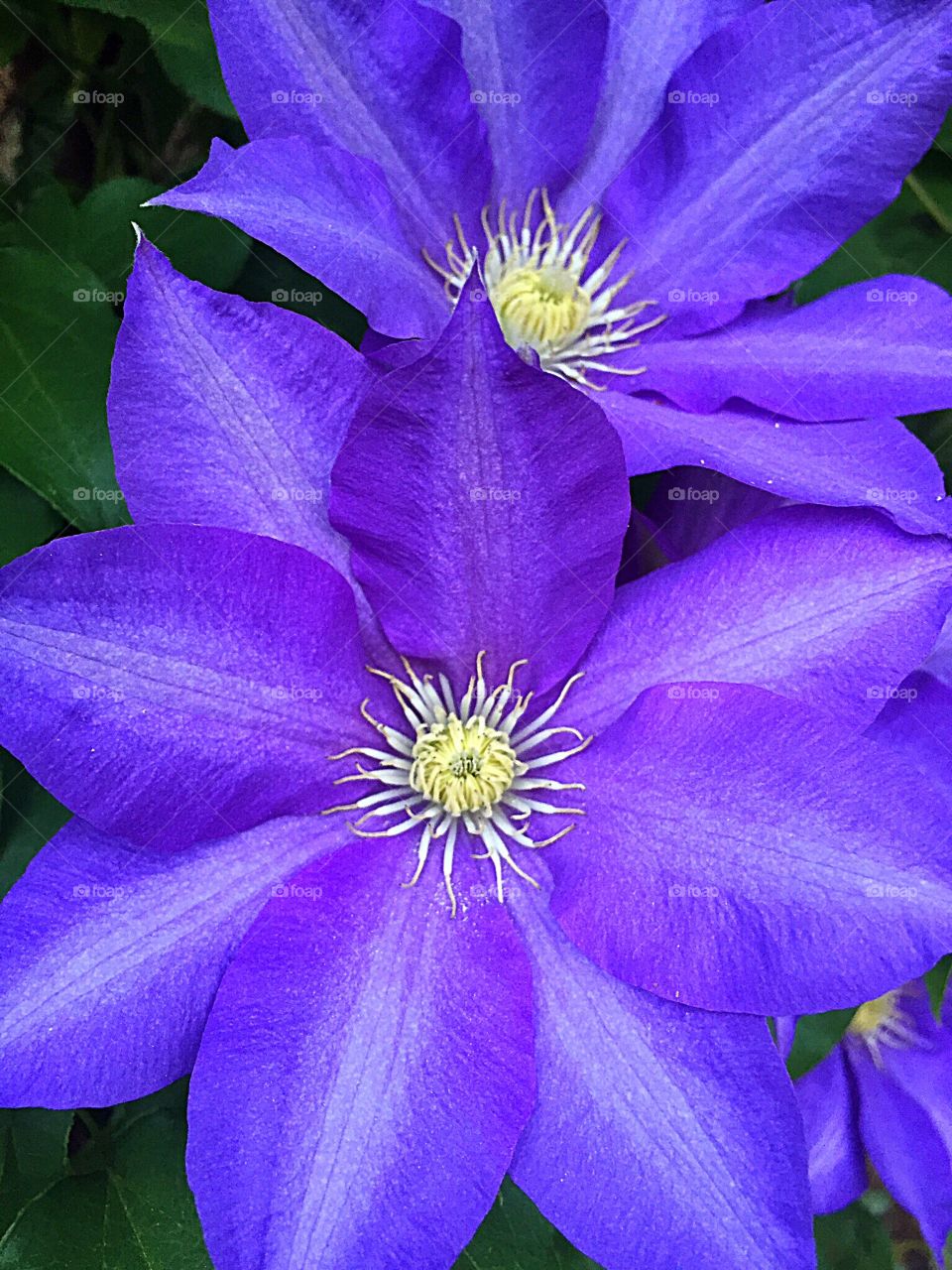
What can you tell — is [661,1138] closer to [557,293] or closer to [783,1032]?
[783,1032]

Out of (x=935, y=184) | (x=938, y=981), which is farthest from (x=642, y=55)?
(x=938, y=981)

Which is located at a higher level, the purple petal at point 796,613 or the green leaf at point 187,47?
the green leaf at point 187,47

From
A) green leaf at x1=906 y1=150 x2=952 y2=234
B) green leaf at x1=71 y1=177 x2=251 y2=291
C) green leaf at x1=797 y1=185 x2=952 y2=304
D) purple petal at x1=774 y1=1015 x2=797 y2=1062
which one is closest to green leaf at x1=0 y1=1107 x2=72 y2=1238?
purple petal at x1=774 y1=1015 x2=797 y2=1062

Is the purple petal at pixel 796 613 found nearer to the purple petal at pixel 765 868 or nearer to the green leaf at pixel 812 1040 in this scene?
the purple petal at pixel 765 868

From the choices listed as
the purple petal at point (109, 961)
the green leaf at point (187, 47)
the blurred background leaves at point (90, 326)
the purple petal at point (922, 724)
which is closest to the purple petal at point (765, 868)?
the purple petal at point (922, 724)

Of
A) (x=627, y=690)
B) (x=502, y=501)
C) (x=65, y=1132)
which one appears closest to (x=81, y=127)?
(x=502, y=501)

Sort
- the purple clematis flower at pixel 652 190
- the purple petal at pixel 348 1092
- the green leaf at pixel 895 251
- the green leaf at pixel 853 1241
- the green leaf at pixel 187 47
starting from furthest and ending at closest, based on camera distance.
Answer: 1. the green leaf at pixel 853 1241
2. the green leaf at pixel 895 251
3. the green leaf at pixel 187 47
4. the purple clematis flower at pixel 652 190
5. the purple petal at pixel 348 1092

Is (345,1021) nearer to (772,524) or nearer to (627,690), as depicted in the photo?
(627,690)
